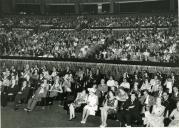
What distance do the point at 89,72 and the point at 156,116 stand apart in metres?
3.99

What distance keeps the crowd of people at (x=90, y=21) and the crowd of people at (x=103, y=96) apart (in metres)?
8.78

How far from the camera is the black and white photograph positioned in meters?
6.83

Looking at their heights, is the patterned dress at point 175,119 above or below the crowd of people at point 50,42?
below

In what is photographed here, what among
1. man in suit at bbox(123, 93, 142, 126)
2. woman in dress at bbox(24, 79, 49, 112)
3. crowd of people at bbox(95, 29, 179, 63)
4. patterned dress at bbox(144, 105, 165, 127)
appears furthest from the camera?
crowd of people at bbox(95, 29, 179, 63)

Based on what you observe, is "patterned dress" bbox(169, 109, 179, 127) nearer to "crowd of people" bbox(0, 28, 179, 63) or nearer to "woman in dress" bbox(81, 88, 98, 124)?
"woman in dress" bbox(81, 88, 98, 124)

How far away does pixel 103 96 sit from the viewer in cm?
754

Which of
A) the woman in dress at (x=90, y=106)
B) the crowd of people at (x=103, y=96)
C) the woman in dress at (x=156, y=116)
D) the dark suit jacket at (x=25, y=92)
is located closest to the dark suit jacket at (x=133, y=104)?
the crowd of people at (x=103, y=96)

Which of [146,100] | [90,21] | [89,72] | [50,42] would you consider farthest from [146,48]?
[90,21]

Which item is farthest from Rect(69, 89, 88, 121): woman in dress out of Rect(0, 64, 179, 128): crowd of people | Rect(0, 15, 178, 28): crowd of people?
Rect(0, 15, 178, 28): crowd of people

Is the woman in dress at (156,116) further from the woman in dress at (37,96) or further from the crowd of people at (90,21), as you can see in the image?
the crowd of people at (90,21)

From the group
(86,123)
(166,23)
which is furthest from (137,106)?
(166,23)

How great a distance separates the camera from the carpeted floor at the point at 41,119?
269 inches

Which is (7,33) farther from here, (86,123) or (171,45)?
(86,123)

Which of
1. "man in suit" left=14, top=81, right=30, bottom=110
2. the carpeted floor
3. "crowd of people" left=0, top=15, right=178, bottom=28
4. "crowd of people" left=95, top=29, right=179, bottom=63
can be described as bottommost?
the carpeted floor
